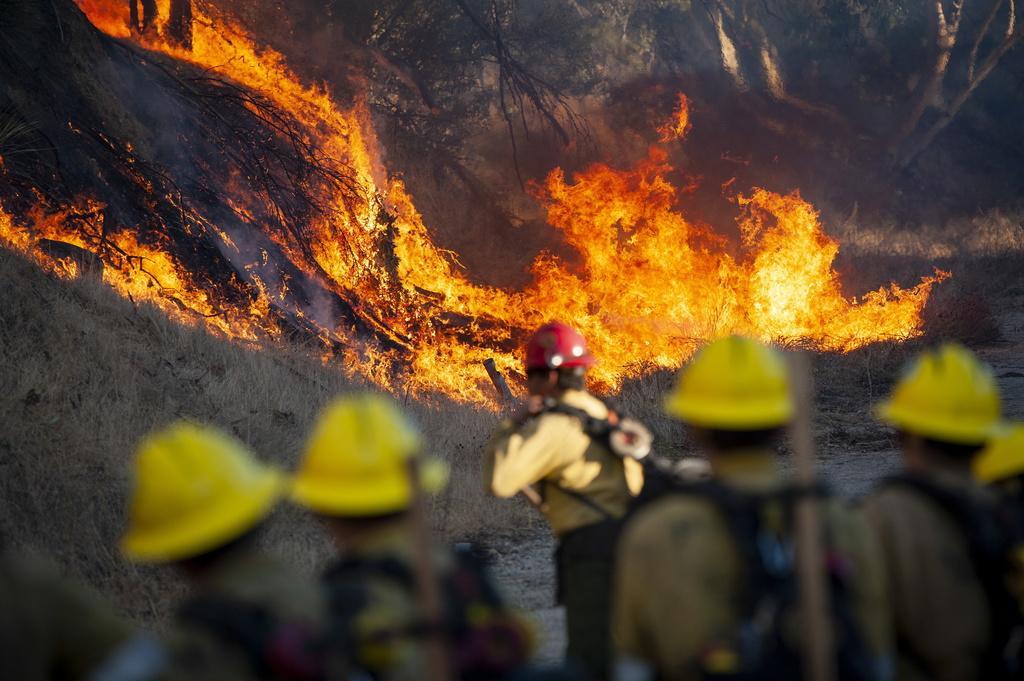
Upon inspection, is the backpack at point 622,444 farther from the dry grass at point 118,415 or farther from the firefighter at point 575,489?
the dry grass at point 118,415

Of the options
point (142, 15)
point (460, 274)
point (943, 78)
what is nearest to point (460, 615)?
point (142, 15)

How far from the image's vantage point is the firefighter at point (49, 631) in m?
1.61

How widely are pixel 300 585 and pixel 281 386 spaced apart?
6867 millimetres

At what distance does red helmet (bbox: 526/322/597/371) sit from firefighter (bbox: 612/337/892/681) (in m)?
1.42

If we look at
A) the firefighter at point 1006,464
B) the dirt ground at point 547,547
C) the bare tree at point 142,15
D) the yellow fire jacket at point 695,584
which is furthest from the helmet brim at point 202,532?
the bare tree at point 142,15

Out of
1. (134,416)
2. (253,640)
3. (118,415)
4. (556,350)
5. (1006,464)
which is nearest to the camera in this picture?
(253,640)

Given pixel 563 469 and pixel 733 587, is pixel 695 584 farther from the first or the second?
pixel 563 469

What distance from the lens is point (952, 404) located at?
7.07 ft

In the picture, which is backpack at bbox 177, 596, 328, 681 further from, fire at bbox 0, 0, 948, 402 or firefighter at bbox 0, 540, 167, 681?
fire at bbox 0, 0, 948, 402

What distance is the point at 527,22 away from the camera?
18.2 meters

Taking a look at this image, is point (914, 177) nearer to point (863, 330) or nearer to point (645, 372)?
point (863, 330)

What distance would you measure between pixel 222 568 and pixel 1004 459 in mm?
2293

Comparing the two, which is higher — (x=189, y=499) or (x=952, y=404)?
(x=952, y=404)

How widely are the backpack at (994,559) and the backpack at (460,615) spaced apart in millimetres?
1084
